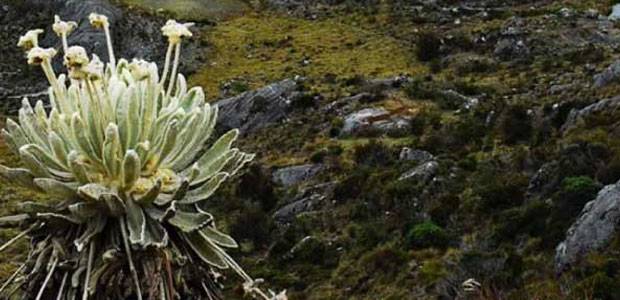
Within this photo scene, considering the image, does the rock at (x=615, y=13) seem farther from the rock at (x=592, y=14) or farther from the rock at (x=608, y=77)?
the rock at (x=608, y=77)

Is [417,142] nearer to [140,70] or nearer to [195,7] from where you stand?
[140,70]

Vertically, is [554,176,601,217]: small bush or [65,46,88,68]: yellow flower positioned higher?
[65,46,88,68]: yellow flower

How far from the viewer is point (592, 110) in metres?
28.9

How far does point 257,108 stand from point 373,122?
23.7 ft

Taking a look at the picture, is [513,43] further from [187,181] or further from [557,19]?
[187,181]

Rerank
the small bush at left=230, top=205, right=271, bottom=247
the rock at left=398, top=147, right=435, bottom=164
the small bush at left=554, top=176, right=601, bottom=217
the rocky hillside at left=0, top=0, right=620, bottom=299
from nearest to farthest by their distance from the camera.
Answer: the rocky hillside at left=0, top=0, right=620, bottom=299 < the small bush at left=554, top=176, right=601, bottom=217 < the small bush at left=230, top=205, right=271, bottom=247 < the rock at left=398, top=147, right=435, bottom=164

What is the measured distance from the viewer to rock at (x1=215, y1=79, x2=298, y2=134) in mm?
43094

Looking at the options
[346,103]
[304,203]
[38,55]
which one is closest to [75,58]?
[38,55]

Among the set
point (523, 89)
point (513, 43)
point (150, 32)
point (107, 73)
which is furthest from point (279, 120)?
point (107, 73)

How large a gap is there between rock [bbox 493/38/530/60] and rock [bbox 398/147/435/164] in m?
15.7

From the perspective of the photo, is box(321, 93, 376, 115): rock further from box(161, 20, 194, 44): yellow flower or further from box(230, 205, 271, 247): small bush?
box(161, 20, 194, 44): yellow flower

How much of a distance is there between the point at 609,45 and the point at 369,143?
15938mm

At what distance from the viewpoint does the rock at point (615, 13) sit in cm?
5225

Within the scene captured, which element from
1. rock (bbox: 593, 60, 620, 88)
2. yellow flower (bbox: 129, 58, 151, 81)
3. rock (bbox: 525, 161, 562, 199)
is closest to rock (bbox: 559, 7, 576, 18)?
rock (bbox: 593, 60, 620, 88)
